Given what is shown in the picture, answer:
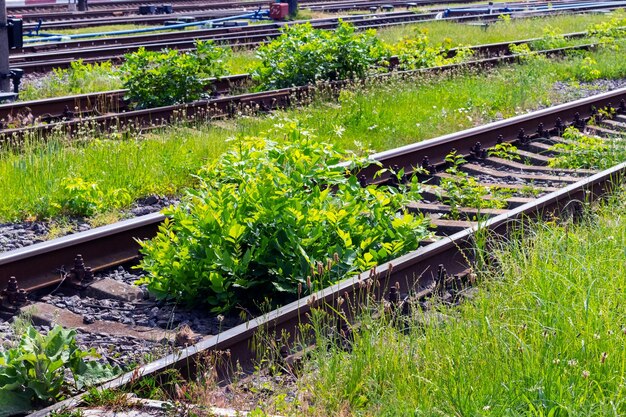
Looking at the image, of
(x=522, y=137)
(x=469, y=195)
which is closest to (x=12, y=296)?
(x=469, y=195)

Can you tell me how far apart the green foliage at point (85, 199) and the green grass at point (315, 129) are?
0.09 metres

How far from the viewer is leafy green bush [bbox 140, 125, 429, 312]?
18.6 ft

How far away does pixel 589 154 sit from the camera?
368 inches

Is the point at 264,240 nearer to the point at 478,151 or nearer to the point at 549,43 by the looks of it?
the point at 478,151

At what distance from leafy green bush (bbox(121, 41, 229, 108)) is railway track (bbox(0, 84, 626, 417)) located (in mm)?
4472

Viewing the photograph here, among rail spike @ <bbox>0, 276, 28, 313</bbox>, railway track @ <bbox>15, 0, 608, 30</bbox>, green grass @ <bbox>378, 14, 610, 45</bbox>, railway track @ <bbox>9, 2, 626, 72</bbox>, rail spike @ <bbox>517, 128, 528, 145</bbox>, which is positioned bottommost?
rail spike @ <bbox>0, 276, 28, 313</bbox>

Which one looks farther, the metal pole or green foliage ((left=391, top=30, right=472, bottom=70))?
green foliage ((left=391, top=30, right=472, bottom=70))

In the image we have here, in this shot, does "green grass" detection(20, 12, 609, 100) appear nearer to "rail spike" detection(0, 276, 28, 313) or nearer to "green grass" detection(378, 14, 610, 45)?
"green grass" detection(378, 14, 610, 45)

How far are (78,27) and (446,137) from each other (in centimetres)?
1967

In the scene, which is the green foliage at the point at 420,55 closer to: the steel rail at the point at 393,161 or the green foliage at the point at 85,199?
the steel rail at the point at 393,161

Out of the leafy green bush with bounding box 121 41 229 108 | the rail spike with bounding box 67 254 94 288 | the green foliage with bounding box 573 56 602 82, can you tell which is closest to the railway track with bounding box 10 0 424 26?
the leafy green bush with bounding box 121 41 229 108

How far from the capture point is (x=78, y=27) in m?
27.2

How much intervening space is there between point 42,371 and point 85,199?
3.70m

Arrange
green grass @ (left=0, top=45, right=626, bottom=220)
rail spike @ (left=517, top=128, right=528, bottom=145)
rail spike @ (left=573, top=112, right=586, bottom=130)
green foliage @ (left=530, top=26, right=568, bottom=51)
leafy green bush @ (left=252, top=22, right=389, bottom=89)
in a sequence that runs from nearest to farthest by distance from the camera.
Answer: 1. green grass @ (left=0, top=45, right=626, bottom=220)
2. rail spike @ (left=517, top=128, right=528, bottom=145)
3. rail spike @ (left=573, top=112, right=586, bottom=130)
4. leafy green bush @ (left=252, top=22, right=389, bottom=89)
5. green foliage @ (left=530, top=26, right=568, bottom=51)
